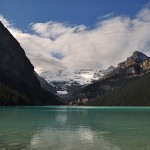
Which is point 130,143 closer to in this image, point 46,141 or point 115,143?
point 115,143

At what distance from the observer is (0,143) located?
3447 centimetres

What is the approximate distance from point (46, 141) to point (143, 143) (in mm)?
11065

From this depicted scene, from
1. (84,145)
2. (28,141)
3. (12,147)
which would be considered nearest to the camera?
(12,147)

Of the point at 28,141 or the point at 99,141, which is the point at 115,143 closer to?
the point at 99,141

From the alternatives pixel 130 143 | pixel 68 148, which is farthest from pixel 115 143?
pixel 68 148

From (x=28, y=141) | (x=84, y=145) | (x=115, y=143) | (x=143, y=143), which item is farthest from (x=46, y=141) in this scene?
(x=143, y=143)

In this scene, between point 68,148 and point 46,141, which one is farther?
point 46,141

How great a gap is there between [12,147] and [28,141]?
4.85 metres

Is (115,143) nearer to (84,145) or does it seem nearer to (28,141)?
(84,145)

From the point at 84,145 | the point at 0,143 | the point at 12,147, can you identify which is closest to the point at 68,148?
the point at 84,145

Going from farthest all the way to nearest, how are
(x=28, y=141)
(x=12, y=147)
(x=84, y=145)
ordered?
(x=28, y=141), (x=84, y=145), (x=12, y=147)

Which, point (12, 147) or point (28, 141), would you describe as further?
point (28, 141)

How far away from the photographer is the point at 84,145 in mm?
34438

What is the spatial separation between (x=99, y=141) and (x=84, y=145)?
342 centimetres
